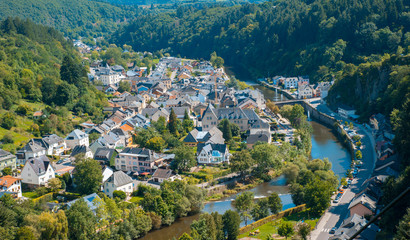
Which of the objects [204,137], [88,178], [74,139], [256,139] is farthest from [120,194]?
[256,139]

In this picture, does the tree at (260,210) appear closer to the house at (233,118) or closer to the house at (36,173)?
the house at (36,173)

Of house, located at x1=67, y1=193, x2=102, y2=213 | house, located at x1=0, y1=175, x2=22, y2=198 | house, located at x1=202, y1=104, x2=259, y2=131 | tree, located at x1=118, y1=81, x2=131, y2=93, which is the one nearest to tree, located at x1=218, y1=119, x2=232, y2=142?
house, located at x1=202, y1=104, x2=259, y2=131

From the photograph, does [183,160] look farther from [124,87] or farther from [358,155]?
[124,87]

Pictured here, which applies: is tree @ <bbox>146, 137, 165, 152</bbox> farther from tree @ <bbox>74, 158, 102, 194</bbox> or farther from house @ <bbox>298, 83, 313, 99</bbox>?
house @ <bbox>298, 83, 313, 99</bbox>

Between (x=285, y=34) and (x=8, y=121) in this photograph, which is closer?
(x=8, y=121)

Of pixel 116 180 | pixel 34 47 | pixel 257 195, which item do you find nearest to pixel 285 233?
pixel 257 195

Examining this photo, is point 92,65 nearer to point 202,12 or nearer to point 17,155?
point 17,155
